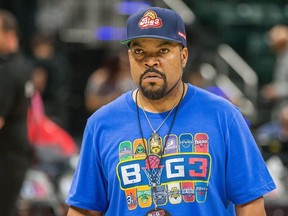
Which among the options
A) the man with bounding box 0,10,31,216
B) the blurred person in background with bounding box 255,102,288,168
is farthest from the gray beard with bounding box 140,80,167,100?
the blurred person in background with bounding box 255,102,288,168

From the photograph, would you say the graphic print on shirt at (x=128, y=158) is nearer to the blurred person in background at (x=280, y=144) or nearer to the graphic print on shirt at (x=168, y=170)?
the graphic print on shirt at (x=168, y=170)

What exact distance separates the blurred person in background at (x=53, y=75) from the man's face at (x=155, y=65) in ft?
26.8

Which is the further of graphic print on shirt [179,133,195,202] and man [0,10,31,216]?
man [0,10,31,216]

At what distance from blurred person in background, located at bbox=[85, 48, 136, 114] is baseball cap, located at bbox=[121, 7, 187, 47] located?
7.14 metres

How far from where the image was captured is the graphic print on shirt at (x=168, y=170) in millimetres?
4090

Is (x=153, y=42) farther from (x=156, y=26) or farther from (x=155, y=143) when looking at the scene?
(x=155, y=143)

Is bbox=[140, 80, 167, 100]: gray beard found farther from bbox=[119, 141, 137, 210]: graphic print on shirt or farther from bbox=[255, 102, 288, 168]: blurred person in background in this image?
bbox=[255, 102, 288, 168]: blurred person in background

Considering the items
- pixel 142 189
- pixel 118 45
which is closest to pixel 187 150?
pixel 142 189

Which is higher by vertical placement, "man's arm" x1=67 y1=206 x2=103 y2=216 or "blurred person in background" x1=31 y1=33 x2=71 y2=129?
"blurred person in background" x1=31 y1=33 x2=71 y2=129

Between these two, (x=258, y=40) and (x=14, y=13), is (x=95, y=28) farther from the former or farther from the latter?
(x=258, y=40)

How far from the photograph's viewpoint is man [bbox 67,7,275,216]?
409 cm

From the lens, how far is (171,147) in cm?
414

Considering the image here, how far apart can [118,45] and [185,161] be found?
33.4 feet

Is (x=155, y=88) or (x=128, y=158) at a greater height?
(x=155, y=88)
